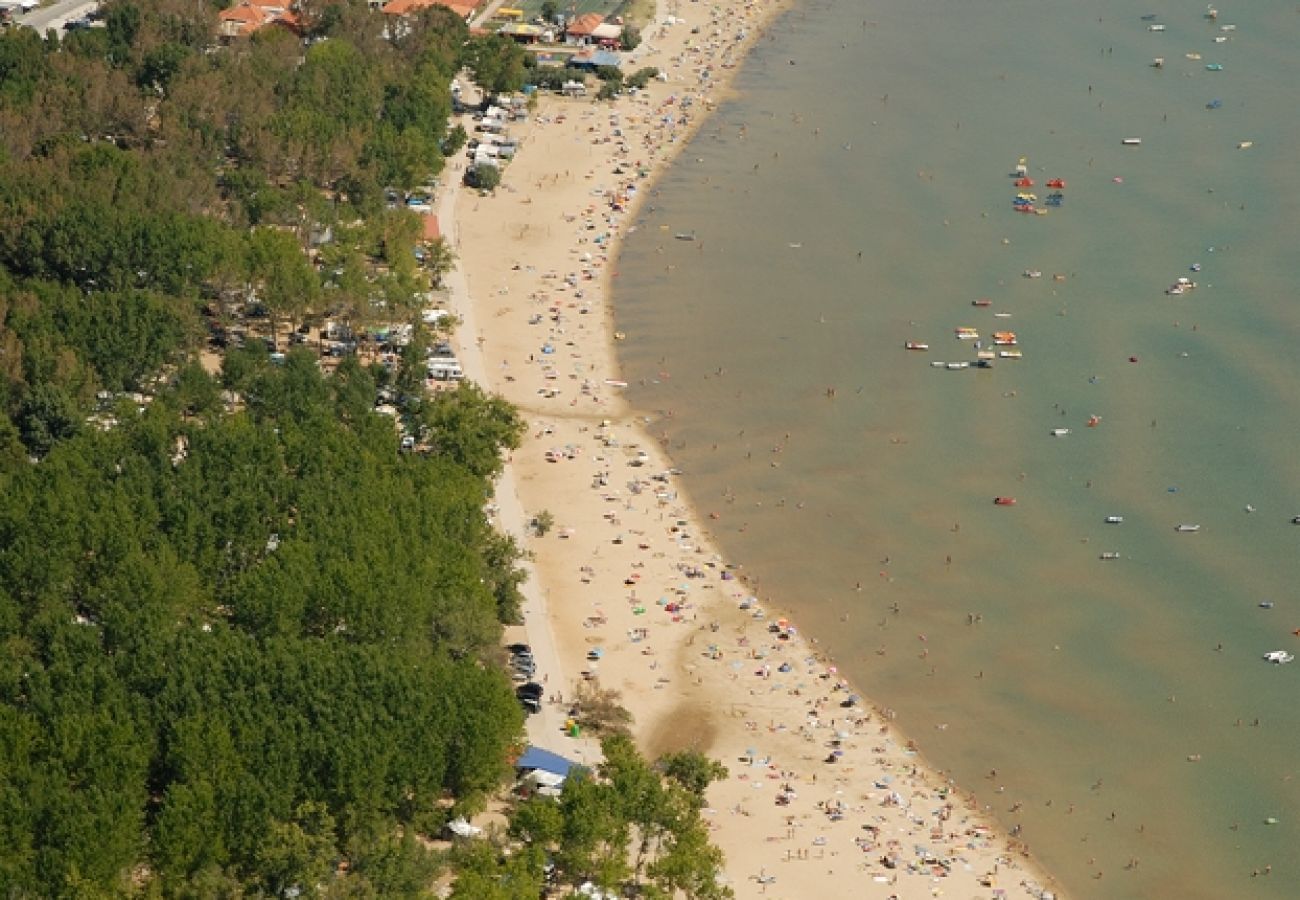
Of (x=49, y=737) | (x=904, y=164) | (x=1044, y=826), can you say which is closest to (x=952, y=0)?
(x=904, y=164)

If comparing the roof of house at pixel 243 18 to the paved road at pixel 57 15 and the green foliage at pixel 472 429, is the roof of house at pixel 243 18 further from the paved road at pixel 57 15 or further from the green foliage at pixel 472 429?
the green foliage at pixel 472 429

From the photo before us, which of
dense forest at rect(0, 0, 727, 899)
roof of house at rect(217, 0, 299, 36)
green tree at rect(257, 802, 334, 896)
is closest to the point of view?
green tree at rect(257, 802, 334, 896)

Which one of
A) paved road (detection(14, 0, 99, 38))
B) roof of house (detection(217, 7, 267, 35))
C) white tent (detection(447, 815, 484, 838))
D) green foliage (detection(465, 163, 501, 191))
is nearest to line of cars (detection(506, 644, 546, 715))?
white tent (detection(447, 815, 484, 838))

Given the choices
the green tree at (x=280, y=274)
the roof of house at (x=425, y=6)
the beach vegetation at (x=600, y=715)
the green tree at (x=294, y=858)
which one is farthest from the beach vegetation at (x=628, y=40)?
the green tree at (x=294, y=858)

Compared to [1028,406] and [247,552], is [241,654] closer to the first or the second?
[247,552]

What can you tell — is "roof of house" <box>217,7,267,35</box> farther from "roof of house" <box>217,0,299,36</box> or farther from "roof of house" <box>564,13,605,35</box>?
"roof of house" <box>564,13,605,35</box>

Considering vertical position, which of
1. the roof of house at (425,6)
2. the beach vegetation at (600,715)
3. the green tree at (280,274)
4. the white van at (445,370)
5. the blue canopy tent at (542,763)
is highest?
the blue canopy tent at (542,763)
